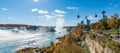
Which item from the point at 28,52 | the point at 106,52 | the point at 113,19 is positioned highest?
the point at 113,19

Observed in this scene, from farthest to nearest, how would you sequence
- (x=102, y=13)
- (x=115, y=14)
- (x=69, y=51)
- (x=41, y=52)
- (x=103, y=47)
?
(x=102, y=13)
(x=115, y=14)
(x=41, y=52)
(x=69, y=51)
(x=103, y=47)

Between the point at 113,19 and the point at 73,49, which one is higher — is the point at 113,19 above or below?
above

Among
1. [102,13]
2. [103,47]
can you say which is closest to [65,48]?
[103,47]

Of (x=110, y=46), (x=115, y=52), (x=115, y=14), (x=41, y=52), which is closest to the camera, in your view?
(x=115, y=52)

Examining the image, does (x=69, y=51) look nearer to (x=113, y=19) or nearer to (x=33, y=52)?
(x=33, y=52)

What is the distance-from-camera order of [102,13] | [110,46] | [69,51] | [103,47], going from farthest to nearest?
[102,13]
[69,51]
[103,47]
[110,46]

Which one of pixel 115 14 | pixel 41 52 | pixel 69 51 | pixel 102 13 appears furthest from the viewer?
pixel 102 13

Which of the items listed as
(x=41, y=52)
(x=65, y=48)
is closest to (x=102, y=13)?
(x=41, y=52)

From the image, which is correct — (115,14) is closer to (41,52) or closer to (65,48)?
(41,52)

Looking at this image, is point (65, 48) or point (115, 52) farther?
point (65, 48)
